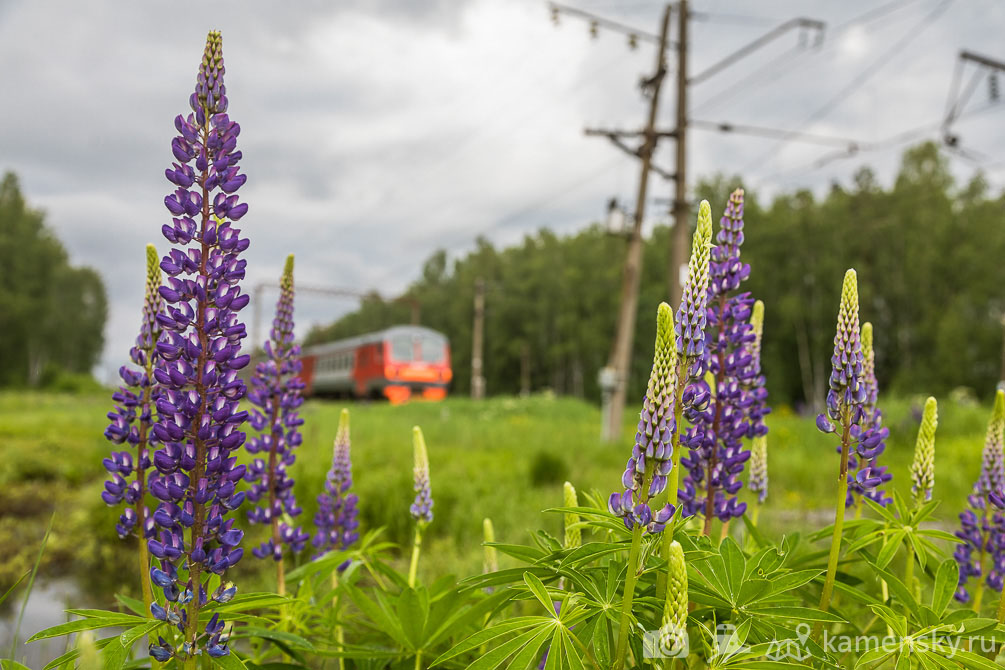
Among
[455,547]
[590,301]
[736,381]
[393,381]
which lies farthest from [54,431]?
[590,301]

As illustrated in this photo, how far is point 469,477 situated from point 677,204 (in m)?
8.02

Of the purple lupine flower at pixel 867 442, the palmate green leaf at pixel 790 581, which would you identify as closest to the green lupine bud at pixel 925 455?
the purple lupine flower at pixel 867 442

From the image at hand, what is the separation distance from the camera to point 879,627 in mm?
2471

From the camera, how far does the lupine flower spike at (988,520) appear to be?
2096mm

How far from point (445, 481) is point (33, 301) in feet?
190

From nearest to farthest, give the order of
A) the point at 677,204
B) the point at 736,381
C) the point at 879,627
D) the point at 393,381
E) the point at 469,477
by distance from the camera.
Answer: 1. the point at 736,381
2. the point at 879,627
3. the point at 469,477
4. the point at 677,204
5. the point at 393,381

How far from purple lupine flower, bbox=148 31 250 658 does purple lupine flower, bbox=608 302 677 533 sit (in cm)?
86

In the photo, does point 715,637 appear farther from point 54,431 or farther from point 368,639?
point 54,431

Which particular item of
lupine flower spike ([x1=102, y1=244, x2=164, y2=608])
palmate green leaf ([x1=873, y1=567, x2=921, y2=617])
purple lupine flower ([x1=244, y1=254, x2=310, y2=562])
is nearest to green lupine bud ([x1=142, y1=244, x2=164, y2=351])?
lupine flower spike ([x1=102, y1=244, x2=164, y2=608])

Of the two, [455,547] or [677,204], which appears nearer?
[455,547]

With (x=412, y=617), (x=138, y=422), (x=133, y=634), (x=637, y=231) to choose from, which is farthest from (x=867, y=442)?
(x=637, y=231)

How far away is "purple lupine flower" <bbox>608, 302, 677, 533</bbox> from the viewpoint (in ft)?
4.13

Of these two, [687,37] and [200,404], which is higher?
[687,37]

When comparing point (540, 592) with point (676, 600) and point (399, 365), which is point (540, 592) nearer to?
point (676, 600)
